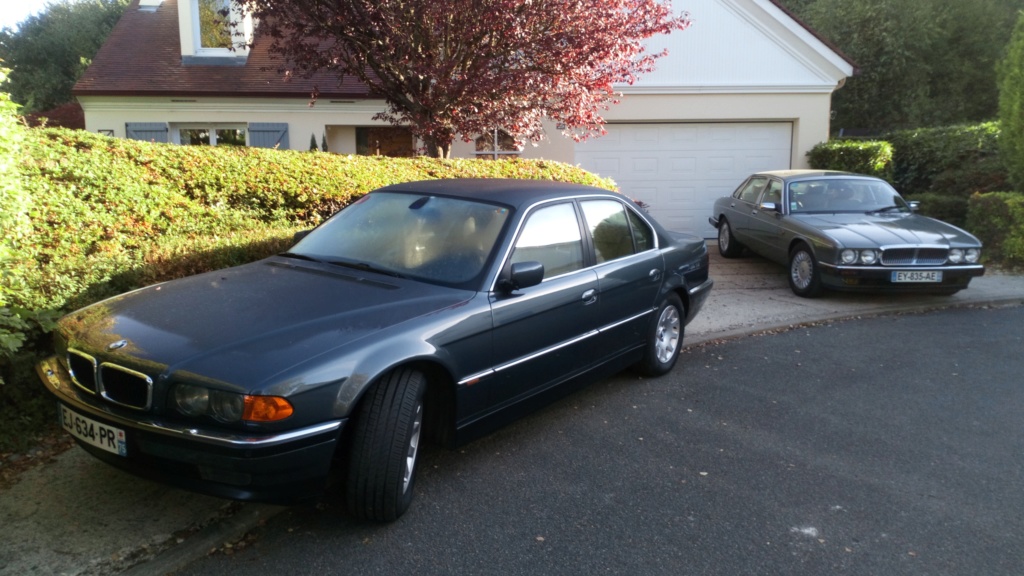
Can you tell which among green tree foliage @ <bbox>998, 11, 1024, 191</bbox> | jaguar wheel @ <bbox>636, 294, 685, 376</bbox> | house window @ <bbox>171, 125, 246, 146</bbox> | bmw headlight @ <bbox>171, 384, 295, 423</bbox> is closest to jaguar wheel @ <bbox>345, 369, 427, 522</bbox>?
bmw headlight @ <bbox>171, 384, 295, 423</bbox>

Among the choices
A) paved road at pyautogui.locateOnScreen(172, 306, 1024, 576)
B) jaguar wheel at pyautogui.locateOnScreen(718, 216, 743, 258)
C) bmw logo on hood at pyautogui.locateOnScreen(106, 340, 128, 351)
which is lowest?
paved road at pyautogui.locateOnScreen(172, 306, 1024, 576)

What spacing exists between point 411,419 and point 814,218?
743cm

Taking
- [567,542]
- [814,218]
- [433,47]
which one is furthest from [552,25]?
[567,542]

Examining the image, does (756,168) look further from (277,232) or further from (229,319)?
(229,319)

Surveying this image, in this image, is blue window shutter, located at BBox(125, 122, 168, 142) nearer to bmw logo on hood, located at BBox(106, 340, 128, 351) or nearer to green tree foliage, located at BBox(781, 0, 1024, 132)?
bmw logo on hood, located at BBox(106, 340, 128, 351)

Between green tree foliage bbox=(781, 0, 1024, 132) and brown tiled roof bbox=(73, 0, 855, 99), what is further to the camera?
green tree foliage bbox=(781, 0, 1024, 132)

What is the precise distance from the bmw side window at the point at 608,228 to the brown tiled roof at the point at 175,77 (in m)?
9.21

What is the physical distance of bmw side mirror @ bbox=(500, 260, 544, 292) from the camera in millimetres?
4273

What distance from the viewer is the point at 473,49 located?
30.6 ft

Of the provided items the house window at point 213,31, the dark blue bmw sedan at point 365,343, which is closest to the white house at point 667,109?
the house window at point 213,31

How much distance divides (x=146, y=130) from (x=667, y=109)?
9.47m

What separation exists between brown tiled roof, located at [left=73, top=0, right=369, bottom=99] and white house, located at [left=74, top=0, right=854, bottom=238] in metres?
0.03

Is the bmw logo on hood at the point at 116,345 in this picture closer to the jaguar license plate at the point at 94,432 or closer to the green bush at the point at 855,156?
the jaguar license plate at the point at 94,432

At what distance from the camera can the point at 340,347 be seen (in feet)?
11.3
